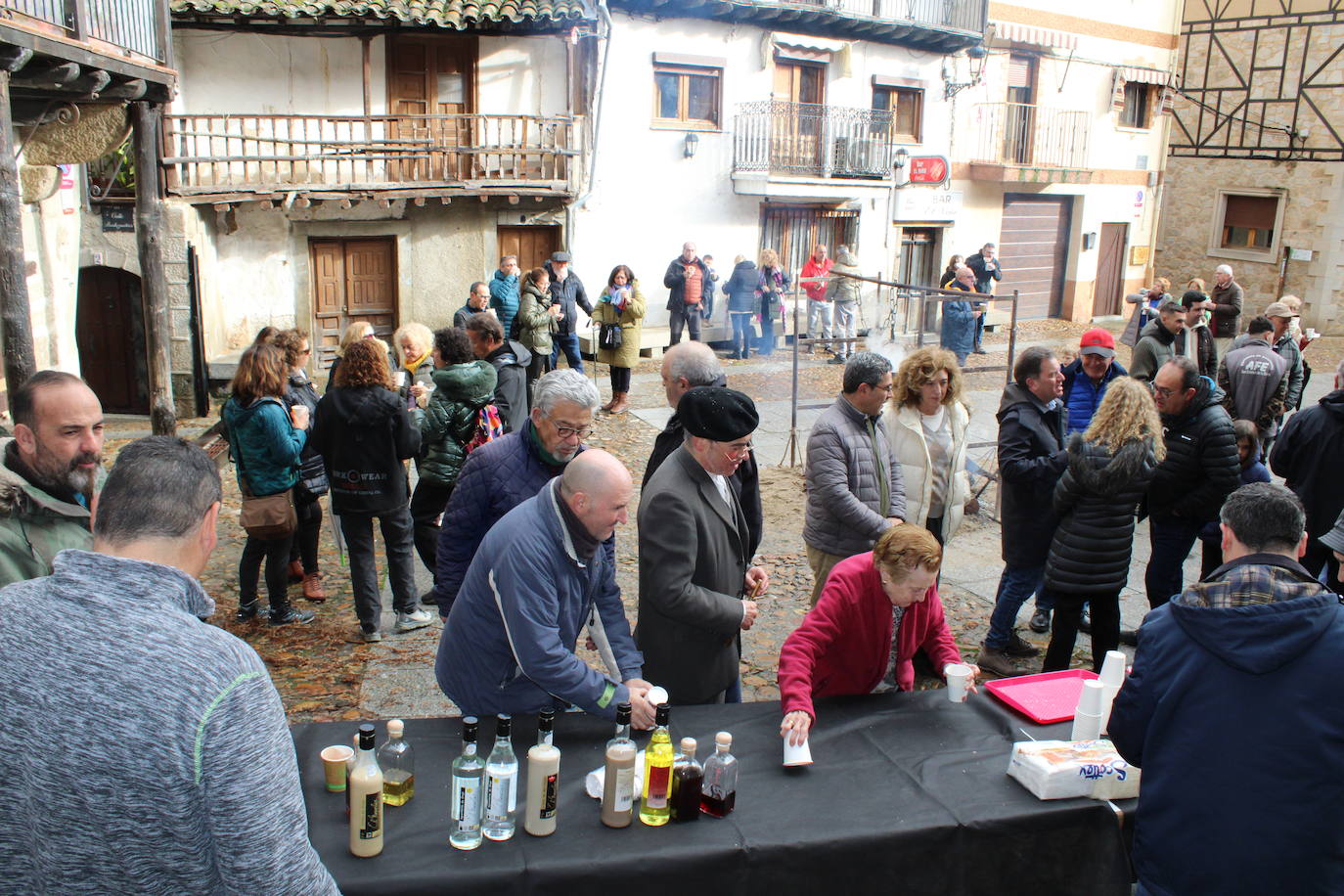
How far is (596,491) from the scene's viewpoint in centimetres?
318

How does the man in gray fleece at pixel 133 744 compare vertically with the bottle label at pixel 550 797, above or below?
above

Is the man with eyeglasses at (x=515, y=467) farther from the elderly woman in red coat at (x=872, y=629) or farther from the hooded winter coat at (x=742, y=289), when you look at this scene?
the hooded winter coat at (x=742, y=289)

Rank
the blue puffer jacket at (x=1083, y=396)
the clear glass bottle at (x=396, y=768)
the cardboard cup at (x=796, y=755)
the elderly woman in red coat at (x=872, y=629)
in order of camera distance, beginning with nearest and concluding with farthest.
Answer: the clear glass bottle at (x=396, y=768) < the cardboard cup at (x=796, y=755) < the elderly woman in red coat at (x=872, y=629) < the blue puffer jacket at (x=1083, y=396)

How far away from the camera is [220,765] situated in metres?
1.78

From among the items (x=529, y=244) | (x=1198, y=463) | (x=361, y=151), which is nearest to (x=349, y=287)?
(x=361, y=151)

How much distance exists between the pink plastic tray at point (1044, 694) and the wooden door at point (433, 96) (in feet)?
44.4

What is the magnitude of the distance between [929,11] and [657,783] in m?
19.8

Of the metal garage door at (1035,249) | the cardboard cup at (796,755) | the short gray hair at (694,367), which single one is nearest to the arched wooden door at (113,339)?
the short gray hair at (694,367)

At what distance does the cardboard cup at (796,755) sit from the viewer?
10.3 ft

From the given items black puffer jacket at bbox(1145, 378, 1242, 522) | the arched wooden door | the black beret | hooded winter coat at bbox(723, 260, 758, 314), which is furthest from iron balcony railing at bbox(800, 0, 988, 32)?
the black beret

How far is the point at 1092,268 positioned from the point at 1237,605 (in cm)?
2236

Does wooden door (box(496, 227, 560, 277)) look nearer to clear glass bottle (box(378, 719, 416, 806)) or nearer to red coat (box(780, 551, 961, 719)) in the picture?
red coat (box(780, 551, 961, 719))

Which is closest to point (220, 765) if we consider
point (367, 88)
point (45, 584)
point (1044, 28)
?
point (45, 584)

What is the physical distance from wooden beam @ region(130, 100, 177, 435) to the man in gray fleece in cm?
666
